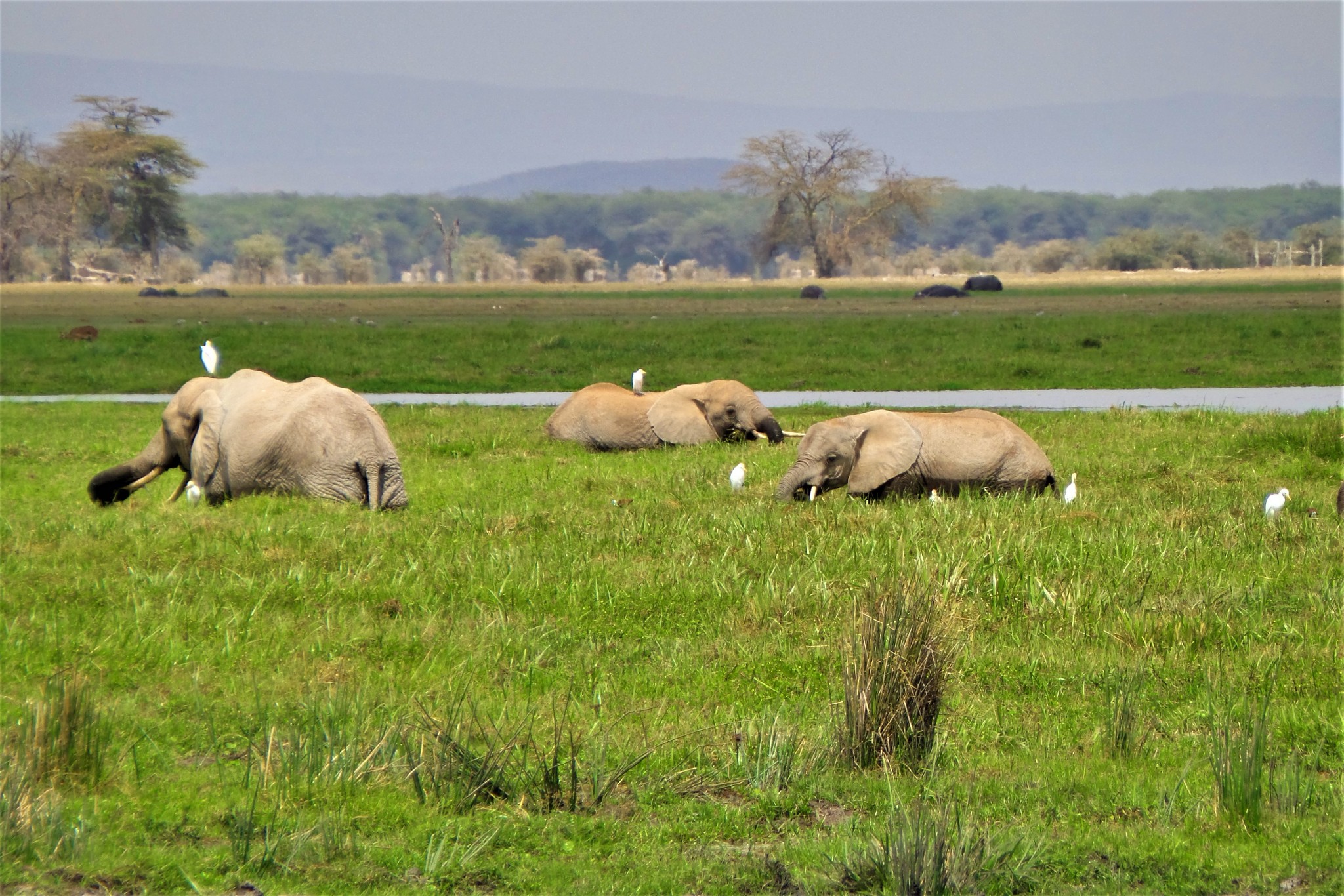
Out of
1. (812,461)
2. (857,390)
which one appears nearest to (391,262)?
(857,390)

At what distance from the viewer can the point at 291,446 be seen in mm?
11023

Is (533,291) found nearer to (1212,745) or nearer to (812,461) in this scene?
(812,461)

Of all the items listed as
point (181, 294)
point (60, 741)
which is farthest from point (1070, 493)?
point (181, 294)

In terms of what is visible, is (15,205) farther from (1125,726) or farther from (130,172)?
(1125,726)

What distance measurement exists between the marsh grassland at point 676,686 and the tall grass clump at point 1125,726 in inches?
0.7

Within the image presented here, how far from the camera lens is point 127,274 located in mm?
104312

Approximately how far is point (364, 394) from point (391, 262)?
16750 centimetres

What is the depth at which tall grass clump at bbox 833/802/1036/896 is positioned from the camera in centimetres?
467

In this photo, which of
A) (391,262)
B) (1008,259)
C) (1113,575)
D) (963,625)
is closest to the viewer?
(963,625)

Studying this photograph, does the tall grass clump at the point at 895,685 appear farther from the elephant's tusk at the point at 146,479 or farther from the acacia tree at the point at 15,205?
the acacia tree at the point at 15,205

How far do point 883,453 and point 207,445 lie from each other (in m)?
5.17

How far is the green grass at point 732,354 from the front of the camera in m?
26.5

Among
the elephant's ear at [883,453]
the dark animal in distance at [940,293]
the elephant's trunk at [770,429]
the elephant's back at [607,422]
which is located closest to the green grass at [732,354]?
the elephant's back at [607,422]

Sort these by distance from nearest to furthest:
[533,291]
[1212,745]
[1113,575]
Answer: [1212,745] → [1113,575] → [533,291]
